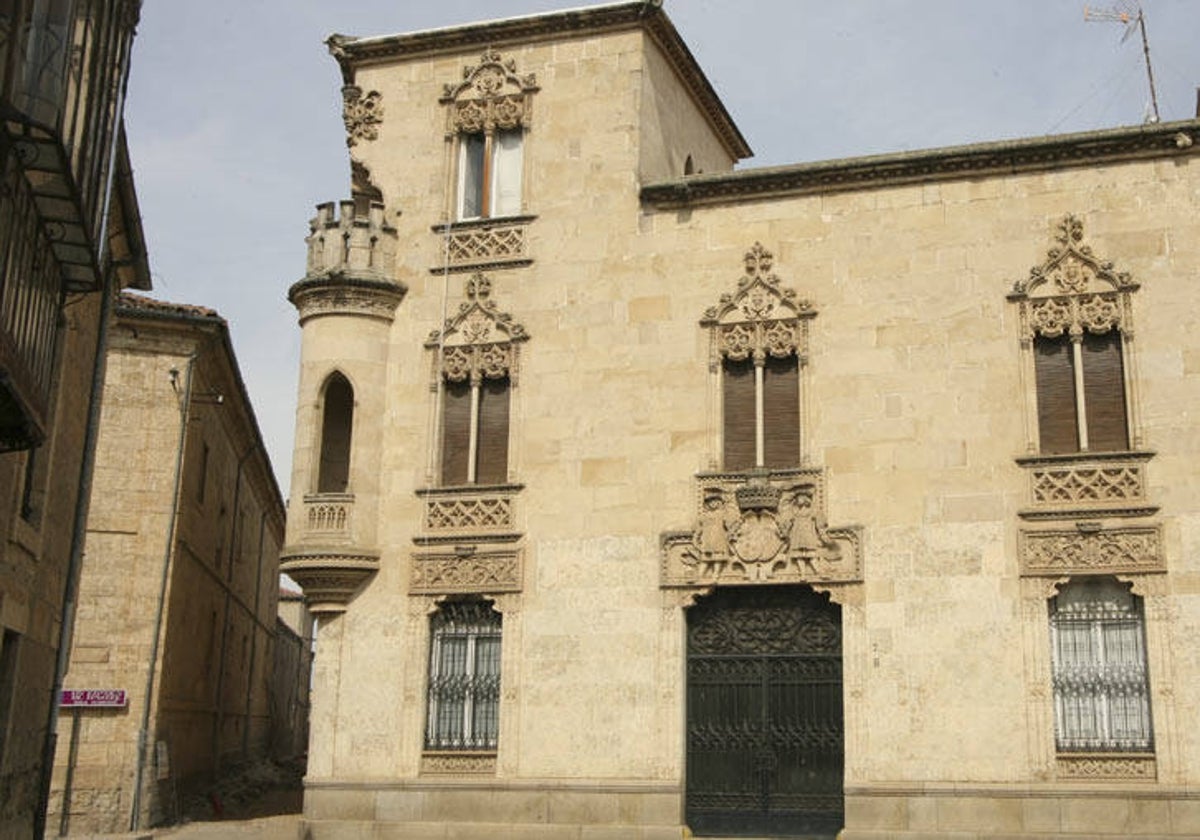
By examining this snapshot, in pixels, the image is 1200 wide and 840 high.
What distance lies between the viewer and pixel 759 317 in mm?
21172

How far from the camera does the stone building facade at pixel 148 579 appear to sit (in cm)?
2433

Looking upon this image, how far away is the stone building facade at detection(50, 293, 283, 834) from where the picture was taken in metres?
24.3

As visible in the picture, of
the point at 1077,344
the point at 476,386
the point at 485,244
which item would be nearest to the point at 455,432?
the point at 476,386

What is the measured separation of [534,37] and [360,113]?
3313 mm

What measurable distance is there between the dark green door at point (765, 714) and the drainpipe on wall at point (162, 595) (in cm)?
1022

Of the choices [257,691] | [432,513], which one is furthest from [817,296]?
[257,691]

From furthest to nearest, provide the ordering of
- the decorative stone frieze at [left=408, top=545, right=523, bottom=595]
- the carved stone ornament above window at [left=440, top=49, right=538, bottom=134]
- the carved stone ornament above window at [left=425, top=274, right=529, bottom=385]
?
the carved stone ornament above window at [left=440, top=49, right=538, bottom=134] < the carved stone ornament above window at [left=425, top=274, right=529, bottom=385] < the decorative stone frieze at [left=408, top=545, right=523, bottom=595]

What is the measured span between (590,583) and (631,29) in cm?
908

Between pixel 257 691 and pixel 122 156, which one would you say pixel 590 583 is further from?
pixel 257 691

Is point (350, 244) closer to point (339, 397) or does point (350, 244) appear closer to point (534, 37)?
point (339, 397)

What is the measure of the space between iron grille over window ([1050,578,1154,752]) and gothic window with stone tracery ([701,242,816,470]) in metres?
4.44

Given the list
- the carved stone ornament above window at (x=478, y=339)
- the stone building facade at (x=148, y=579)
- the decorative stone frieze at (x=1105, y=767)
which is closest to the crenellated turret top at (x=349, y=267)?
the carved stone ornament above window at (x=478, y=339)

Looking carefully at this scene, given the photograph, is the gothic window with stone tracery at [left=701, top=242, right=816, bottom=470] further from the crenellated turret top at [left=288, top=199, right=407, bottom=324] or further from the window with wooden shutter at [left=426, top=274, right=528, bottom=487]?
the crenellated turret top at [left=288, top=199, right=407, bottom=324]

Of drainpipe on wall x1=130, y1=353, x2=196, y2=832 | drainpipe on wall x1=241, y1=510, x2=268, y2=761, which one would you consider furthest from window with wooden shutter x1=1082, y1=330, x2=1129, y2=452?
drainpipe on wall x1=241, y1=510, x2=268, y2=761
